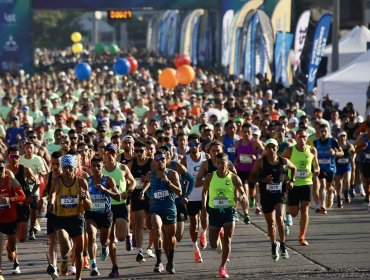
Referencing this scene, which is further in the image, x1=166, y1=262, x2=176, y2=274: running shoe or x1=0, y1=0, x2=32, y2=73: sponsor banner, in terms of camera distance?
x1=0, y1=0, x2=32, y2=73: sponsor banner

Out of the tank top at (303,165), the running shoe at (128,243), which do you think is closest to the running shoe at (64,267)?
the running shoe at (128,243)

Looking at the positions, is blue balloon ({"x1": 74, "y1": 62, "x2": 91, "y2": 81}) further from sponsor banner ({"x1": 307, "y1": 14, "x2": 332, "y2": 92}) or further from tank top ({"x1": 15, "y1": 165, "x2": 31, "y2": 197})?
tank top ({"x1": 15, "y1": 165, "x2": 31, "y2": 197})

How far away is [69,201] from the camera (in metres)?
15.1

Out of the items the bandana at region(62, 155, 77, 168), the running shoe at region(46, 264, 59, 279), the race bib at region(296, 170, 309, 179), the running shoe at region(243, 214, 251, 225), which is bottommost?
the running shoe at region(243, 214, 251, 225)

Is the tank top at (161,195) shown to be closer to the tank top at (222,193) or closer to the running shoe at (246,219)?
the tank top at (222,193)

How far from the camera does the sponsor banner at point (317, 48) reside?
123ft

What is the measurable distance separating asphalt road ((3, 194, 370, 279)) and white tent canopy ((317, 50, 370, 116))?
47.5 feet

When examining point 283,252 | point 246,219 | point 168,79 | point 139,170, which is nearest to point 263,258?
point 283,252

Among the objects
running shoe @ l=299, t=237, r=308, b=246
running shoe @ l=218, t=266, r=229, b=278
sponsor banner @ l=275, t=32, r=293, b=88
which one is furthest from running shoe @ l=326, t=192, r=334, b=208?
sponsor banner @ l=275, t=32, r=293, b=88

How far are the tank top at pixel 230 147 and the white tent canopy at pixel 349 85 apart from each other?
13.8m

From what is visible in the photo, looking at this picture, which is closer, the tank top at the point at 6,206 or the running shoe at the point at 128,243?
the tank top at the point at 6,206

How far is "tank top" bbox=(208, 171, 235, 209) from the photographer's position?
16094 mm

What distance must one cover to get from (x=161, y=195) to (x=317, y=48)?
21856 millimetres

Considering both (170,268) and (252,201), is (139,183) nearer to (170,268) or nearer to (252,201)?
(170,268)
